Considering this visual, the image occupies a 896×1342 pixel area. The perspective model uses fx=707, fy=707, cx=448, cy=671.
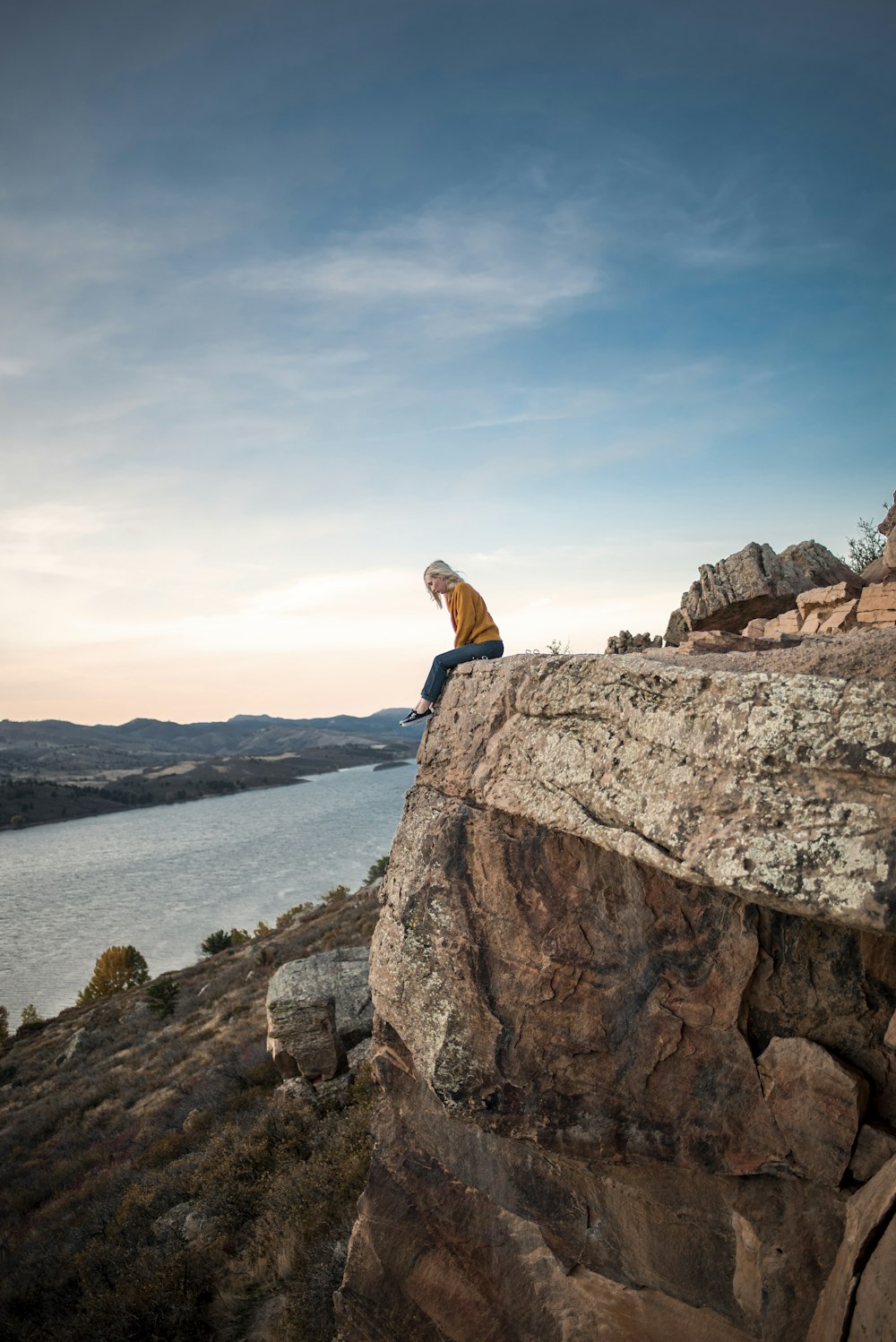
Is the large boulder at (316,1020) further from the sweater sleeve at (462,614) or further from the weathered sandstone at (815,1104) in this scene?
the weathered sandstone at (815,1104)

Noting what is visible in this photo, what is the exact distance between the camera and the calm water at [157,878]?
54188mm

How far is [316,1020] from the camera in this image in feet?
50.5

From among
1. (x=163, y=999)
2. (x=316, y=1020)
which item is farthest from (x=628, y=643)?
(x=163, y=999)

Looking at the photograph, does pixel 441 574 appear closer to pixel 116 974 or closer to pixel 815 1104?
pixel 815 1104

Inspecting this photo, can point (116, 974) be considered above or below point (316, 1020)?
below

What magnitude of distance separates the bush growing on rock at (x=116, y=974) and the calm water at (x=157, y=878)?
411cm

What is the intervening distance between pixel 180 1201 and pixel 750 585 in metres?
15.7

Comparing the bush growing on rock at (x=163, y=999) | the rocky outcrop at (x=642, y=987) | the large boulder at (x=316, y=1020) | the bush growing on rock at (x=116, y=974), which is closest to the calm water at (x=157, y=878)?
the bush growing on rock at (x=116, y=974)

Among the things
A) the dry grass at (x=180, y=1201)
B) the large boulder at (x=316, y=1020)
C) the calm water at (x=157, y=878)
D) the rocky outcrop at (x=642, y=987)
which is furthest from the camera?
the calm water at (x=157, y=878)

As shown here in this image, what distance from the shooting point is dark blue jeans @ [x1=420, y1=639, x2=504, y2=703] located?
7559mm

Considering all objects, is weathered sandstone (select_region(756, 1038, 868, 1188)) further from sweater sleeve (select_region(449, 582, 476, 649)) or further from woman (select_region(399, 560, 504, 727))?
sweater sleeve (select_region(449, 582, 476, 649))

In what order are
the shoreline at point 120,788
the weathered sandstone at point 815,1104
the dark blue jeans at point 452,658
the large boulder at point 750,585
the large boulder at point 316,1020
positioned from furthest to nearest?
1. the shoreline at point 120,788
2. the large boulder at point 316,1020
3. the large boulder at point 750,585
4. the dark blue jeans at point 452,658
5. the weathered sandstone at point 815,1104

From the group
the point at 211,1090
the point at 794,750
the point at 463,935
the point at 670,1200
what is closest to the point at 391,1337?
the point at 670,1200

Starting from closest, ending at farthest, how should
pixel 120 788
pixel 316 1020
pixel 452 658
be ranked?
pixel 452 658, pixel 316 1020, pixel 120 788
